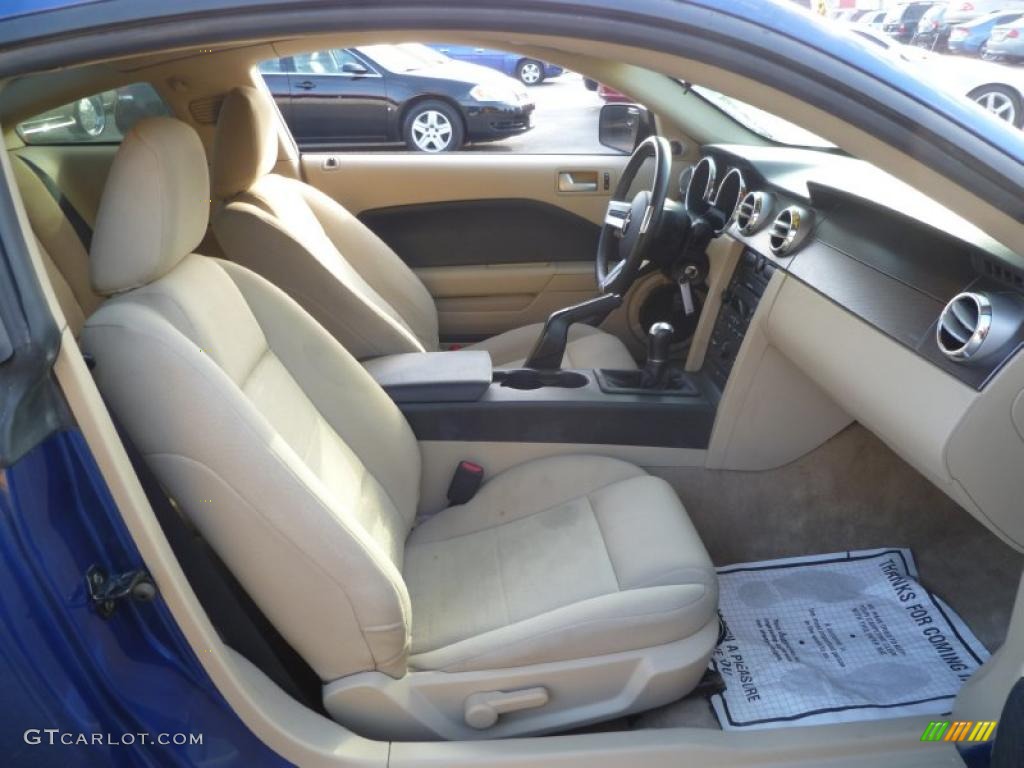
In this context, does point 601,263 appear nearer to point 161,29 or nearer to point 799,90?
point 799,90

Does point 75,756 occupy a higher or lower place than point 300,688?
higher

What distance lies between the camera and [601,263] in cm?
229

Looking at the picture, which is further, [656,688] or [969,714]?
[656,688]

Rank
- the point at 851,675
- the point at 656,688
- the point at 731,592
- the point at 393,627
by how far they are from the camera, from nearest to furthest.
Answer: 1. the point at 393,627
2. the point at 656,688
3. the point at 851,675
4. the point at 731,592

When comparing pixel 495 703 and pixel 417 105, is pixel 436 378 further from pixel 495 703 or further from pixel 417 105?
pixel 417 105

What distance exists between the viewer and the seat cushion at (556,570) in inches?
52.2

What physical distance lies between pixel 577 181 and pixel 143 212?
205 centimetres

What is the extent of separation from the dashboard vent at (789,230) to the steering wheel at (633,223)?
30 cm

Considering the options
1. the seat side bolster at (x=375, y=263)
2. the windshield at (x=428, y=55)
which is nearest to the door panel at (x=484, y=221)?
the seat side bolster at (x=375, y=263)

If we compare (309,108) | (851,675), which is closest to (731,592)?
(851,675)

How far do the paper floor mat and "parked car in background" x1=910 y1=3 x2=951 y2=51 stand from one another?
224cm

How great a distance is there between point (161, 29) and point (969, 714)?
4.77 feet

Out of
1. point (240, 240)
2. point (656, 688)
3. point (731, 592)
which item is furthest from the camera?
point (240, 240)

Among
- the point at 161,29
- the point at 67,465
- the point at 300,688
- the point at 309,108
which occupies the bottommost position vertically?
the point at 309,108
